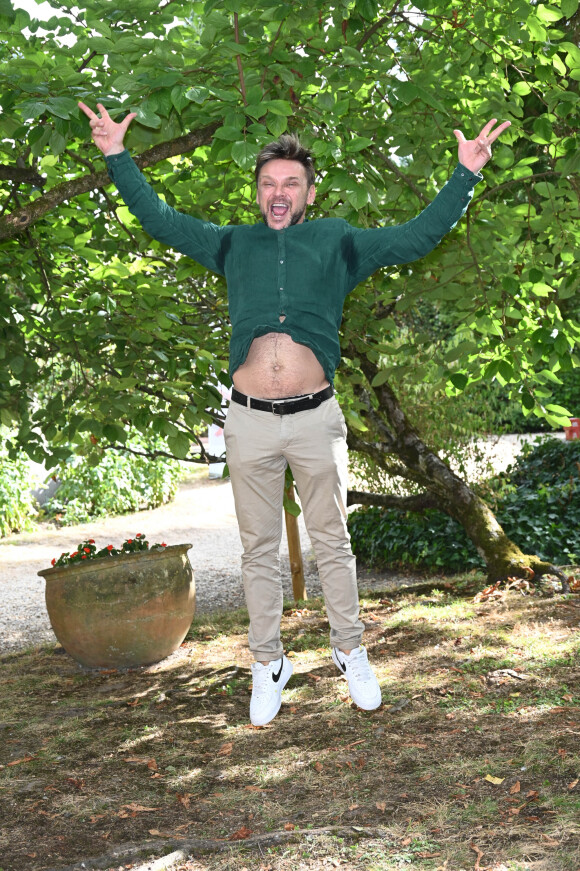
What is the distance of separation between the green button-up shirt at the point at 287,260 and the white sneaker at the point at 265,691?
122cm

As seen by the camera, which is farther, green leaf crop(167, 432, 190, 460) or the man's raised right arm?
green leaf crop(167, 432, 190, 460)

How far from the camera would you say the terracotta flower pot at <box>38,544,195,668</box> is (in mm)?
5637

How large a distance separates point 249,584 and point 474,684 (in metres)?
1.73

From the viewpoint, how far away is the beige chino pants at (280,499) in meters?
3.27

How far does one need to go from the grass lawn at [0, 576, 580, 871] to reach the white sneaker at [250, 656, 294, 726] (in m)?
0.29

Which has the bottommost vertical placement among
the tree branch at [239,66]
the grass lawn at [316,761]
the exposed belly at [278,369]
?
the grass lawn at [316,761]

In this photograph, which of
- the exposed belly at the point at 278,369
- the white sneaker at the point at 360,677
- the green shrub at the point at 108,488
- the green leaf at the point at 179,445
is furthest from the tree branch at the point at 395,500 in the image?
the green shrub at the point at 108,488

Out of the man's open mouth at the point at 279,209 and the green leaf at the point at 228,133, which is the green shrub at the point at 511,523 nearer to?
the man's open mouth at the point at 279,209

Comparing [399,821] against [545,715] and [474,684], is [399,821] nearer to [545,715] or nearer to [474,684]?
[545,715]

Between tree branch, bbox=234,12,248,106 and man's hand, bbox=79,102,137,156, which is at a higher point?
tree branch, bbox=234,12,248,106

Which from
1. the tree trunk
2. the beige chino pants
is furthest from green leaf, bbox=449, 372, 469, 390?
the tree trunk

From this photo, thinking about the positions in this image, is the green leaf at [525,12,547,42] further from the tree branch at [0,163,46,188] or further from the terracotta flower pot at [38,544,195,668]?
the terracotta flower pot at [38,544,195,668]

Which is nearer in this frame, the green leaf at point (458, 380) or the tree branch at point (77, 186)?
the tree branch at point (77, 186)

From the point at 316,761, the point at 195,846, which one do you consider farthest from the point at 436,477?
the point at 195,846
